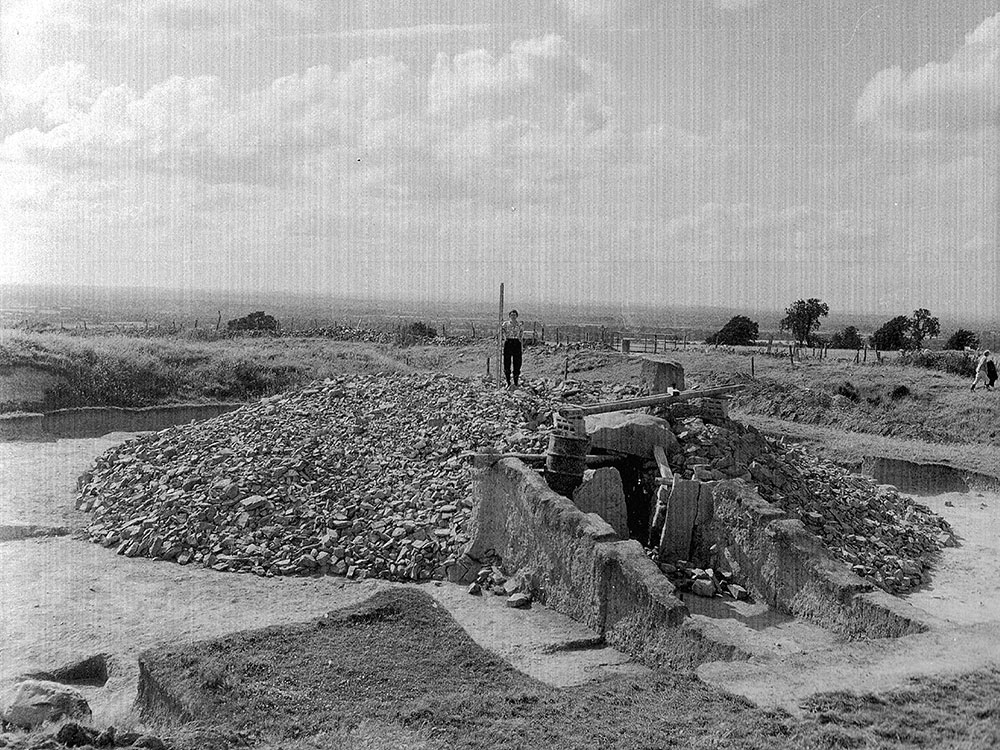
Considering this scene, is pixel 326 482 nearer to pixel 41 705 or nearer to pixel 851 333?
pixel 41 705

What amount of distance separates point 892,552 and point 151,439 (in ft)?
41.8

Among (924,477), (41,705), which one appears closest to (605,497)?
(41,705)

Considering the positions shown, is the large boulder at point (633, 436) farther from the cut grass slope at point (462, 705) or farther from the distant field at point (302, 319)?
the distant field at point (302, 319)

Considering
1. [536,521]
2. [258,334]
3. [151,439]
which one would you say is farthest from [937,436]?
[258,334]

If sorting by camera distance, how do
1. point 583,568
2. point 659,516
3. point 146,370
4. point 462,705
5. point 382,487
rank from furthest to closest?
1. point 146,370
2. point 382,487
3. point 659,516
4. point 583,568
5. point 462,705

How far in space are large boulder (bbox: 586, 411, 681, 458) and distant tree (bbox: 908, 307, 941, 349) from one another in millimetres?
44251

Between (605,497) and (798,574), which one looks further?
(605,497)

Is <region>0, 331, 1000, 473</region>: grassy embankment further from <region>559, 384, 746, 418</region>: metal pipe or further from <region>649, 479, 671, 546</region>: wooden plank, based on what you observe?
<region>649, 479, 671, 546</region>: wooden plank

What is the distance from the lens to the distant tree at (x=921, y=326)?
52.6 meters

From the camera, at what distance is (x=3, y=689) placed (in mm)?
7934

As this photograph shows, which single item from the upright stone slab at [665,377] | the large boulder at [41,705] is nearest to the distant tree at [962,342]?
the upright stone slab at [665,377]

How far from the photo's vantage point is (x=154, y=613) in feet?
32.6

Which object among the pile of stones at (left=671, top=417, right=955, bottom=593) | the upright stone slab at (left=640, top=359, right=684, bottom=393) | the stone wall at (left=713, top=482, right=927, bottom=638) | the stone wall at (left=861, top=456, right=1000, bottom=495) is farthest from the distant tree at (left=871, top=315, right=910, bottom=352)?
the stone wall at (left=713, top=482, right=927, bottom=638)

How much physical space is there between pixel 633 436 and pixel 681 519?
1.41 meters
